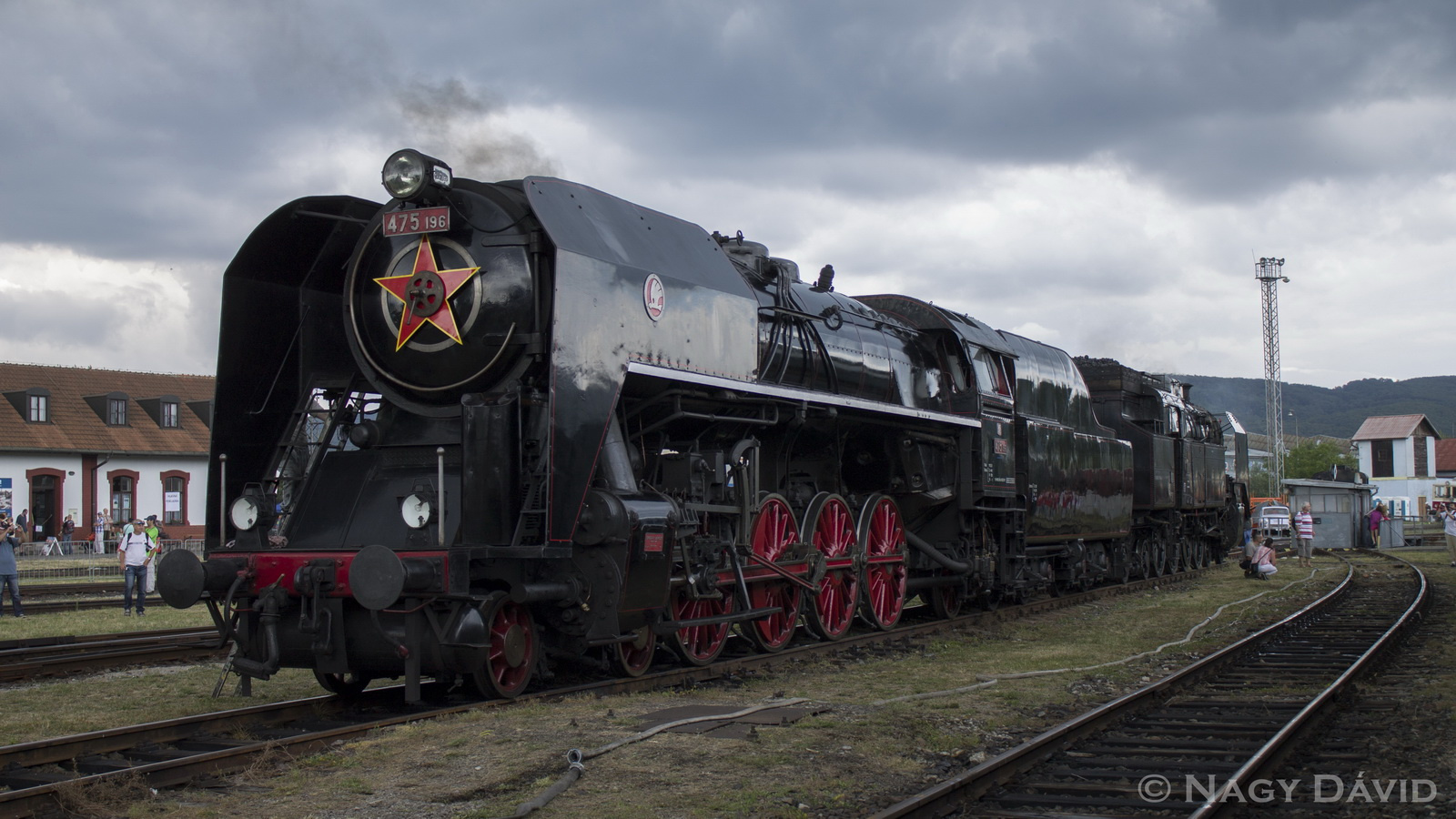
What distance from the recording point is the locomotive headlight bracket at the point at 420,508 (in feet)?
24.6

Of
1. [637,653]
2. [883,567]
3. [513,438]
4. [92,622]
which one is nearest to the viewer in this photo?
[513,438]

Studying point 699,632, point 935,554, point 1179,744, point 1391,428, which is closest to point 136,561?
point 699,632

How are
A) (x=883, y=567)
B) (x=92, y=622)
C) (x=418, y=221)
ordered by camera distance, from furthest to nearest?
(x=92, y=622) → (x=883, y=567) → (x=418, y=221)

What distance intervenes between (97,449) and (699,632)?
32.2 meters

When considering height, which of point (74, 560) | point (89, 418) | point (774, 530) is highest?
point (89, 418)

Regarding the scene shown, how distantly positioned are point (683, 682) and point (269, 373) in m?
3.87

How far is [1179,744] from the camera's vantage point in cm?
694

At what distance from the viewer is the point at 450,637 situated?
23.9ft

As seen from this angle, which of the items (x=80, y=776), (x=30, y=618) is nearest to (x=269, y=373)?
(x=80, y=776)

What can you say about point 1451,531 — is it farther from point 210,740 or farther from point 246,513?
point 210,740

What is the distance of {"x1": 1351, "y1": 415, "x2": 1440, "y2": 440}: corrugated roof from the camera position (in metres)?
71.5

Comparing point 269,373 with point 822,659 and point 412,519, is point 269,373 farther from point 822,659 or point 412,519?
point 822,659

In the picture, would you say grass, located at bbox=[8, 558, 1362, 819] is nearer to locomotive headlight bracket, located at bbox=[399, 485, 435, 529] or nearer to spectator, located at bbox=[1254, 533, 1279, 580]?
locomotive headlight bracket, located at bbox=[399, 485, 435, 529]

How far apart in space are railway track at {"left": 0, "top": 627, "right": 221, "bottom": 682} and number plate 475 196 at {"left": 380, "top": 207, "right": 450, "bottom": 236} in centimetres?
366
